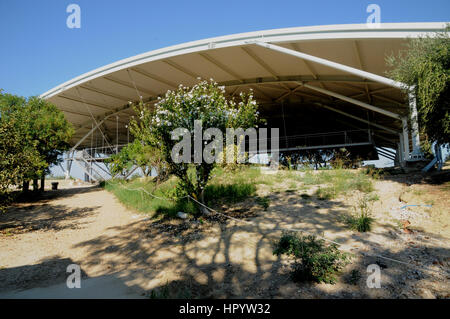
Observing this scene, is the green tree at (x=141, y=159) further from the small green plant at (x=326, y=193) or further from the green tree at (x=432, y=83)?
the green tree at (x=432, y=83)

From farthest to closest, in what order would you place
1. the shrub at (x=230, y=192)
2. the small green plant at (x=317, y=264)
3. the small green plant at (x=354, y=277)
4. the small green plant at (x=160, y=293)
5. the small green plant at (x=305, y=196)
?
1. the shrub at (x=230, y=192)
2. the small green plant at (x=305, y=196)
3. the small green plant at (x=317, y=264)
4. the small green plant at (x=354, y=277)
5. the small green plant at (x=160, y=293)

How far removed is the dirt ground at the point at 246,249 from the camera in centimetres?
284

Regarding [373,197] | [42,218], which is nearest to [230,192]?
[373,197]

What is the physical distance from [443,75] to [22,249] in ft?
34.7

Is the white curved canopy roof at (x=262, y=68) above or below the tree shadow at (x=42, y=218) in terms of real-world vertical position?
above

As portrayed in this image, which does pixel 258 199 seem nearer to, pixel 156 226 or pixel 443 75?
pixel 156 226

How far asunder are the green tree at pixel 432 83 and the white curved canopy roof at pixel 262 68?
182 cm

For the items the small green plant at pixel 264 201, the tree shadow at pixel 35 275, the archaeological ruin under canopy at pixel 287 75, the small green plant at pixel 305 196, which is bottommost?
the tree shadow at pixel 35 275

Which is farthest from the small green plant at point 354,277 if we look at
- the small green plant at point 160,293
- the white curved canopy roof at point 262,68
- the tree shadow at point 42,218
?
the white curved canopy roof at point 262,68

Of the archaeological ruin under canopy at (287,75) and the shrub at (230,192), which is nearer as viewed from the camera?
the shrub at (230,192)

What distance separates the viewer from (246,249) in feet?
13.4

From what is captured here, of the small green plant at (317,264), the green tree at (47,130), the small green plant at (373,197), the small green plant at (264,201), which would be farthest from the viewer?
the green tree at (47,130)

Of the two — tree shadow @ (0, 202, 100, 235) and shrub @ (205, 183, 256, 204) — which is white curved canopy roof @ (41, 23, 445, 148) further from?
tree shadow @ (0, 202, 100, 235)
